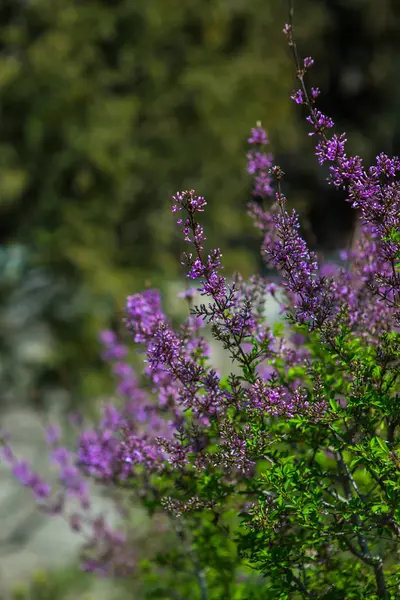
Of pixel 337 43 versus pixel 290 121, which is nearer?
pixel 290 121

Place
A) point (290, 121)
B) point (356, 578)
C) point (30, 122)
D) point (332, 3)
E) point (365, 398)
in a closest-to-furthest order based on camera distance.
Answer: point (365, 398) → point (356, 578) → point (30, 122) → point (290, 121) → point (332, 3)

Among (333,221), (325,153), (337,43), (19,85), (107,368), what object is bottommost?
(325,153)

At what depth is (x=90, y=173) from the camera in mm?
8453

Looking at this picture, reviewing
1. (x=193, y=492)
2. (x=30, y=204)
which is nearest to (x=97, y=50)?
(x=30, y=204)

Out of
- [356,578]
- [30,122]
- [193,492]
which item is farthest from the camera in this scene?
[30,122]

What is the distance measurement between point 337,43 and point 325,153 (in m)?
14.1

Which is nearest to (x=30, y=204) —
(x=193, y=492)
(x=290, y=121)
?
(x=290, y=121)

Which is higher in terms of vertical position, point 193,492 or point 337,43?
point 337,43

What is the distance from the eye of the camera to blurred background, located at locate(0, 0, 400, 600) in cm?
816

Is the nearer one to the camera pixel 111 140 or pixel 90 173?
pixel 111 140

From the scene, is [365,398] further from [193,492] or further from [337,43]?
[337,43]

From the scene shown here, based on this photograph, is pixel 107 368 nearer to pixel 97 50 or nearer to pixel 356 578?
pixel 97 50

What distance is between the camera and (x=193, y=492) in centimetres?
241

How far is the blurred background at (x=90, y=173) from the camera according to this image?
816 centimetres
